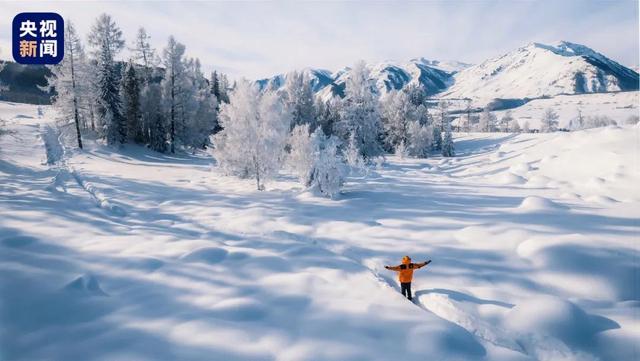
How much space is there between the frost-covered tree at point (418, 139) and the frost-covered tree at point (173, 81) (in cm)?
2882

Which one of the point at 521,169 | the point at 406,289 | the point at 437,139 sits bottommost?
the point at 406,289

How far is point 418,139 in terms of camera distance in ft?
151

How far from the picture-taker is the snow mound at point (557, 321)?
6.05m

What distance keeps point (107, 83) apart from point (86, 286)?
1173 inches

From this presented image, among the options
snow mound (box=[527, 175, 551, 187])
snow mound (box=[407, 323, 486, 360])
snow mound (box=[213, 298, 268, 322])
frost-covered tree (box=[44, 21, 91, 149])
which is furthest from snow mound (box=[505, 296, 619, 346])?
frost-covered tree (box=[44, 21, 91, 149])

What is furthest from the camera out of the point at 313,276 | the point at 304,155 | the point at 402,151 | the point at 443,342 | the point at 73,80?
the point at 402,151

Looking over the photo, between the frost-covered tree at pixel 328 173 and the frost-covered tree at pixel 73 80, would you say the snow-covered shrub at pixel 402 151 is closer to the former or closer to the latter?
the frost-covered tree at pixel 328 173

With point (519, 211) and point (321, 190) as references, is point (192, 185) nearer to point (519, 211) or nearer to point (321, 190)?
point (321, 190)

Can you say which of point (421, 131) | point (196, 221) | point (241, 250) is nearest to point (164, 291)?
point (241, 250)

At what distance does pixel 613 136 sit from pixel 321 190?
71.6 ft

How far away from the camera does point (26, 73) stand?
396 feet

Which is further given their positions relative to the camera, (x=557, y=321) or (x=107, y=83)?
(x=107, y=83)

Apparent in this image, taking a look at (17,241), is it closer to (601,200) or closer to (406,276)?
(406,276)

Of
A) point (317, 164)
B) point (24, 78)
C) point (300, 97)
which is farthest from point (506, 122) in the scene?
point (24, 78)
